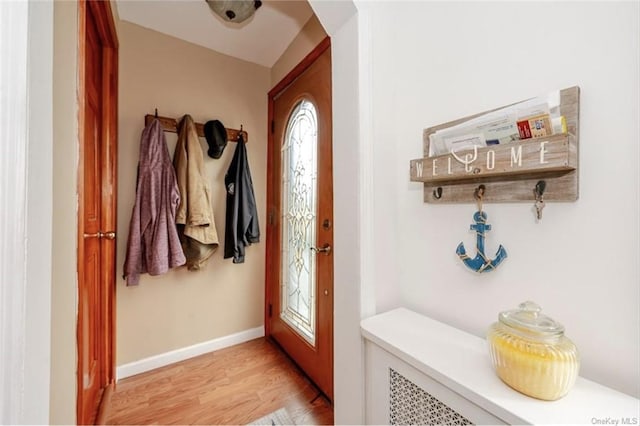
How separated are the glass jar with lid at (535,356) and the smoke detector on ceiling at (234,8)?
6.50ft

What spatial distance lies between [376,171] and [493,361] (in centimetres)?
64

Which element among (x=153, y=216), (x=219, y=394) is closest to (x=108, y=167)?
(x=153, y=216)

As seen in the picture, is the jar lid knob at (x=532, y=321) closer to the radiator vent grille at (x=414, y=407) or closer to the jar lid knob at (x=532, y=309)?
the jar lid knob at (x=532, y=309)

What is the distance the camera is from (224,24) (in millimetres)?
1728

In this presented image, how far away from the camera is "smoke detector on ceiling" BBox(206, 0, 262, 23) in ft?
4.96

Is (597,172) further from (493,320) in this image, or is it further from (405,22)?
(405,22)

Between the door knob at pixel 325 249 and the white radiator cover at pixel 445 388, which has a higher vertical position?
the door knob at pixel 325 249

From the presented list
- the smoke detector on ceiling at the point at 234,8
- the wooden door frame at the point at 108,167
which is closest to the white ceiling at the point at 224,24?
the smoke detector on ceiling at the point at 234,8

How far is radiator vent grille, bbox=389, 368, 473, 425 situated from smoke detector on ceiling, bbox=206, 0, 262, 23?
2014 mm

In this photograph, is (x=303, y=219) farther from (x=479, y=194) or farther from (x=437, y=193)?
(x=479, y=194)

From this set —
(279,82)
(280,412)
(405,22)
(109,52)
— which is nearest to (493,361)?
(405,22)

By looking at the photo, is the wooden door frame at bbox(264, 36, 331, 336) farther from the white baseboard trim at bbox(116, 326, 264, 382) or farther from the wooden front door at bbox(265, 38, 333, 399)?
the white baseboard trim at bbox(116, 326, 264, 382)

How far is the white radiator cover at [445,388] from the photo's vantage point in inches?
18.7

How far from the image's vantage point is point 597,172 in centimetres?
55
